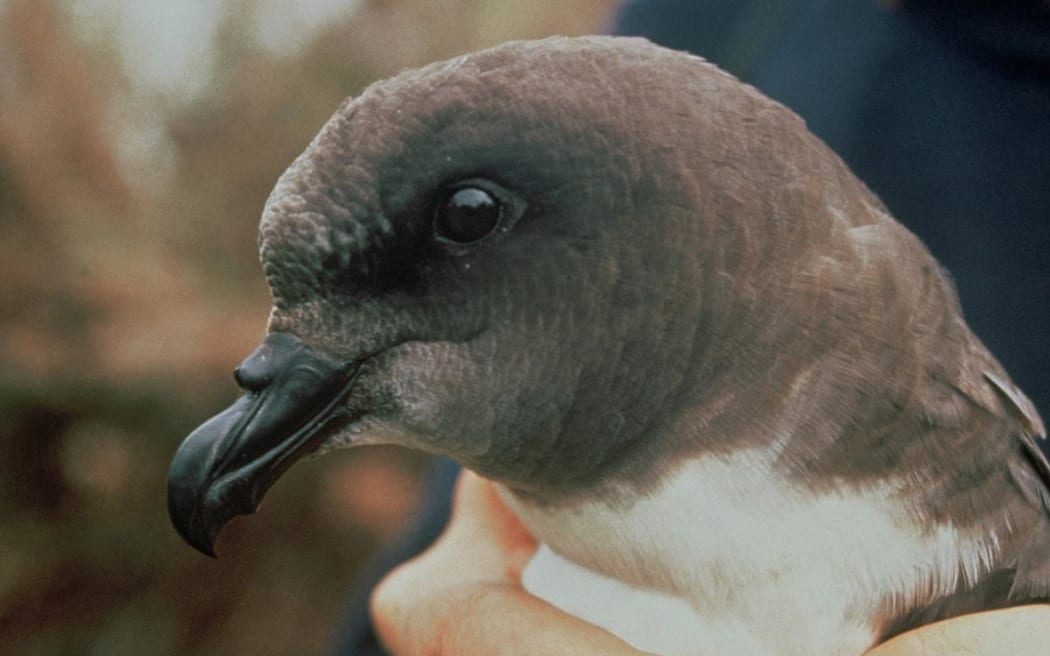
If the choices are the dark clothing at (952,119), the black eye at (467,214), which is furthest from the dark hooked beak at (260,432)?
the dark clothing at (952,119)

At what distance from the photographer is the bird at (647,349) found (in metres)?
1.50

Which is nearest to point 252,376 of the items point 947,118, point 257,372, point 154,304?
point 257,372

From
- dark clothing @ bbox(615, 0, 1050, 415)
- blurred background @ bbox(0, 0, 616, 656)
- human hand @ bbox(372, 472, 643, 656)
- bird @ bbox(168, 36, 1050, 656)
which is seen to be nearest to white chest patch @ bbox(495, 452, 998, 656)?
bird @ bbox(168, 36, 1050, 656)

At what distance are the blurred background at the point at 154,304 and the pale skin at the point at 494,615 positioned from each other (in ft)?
7.20

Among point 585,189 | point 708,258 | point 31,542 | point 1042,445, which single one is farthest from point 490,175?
point 31,542

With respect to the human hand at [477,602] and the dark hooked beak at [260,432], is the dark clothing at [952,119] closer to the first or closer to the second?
the human hand at [477,602]

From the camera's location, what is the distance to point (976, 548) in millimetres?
1688

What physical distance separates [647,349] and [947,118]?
140 centimetres

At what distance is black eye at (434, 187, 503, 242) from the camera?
148 centimetres

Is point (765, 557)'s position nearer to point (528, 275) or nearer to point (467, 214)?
point (528, 275)

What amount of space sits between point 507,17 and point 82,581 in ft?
9.80

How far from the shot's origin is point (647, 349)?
5.14ft

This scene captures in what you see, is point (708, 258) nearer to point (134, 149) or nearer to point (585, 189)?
point (585, 189)

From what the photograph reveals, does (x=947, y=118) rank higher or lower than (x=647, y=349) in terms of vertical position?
higher
